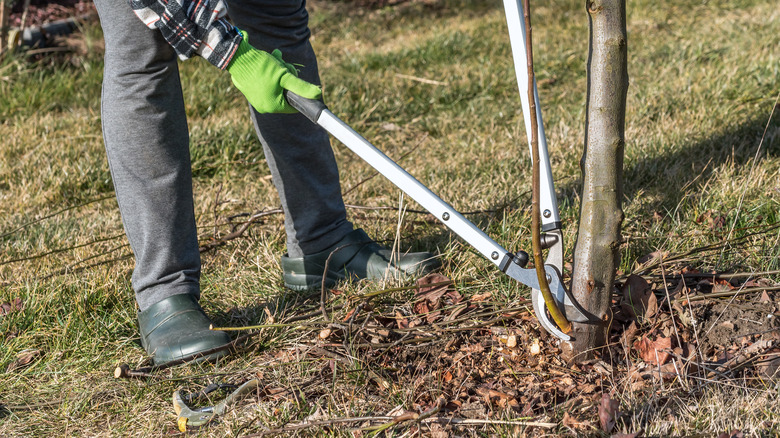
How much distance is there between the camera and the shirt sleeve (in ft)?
5.23

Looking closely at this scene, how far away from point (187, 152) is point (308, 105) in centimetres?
48

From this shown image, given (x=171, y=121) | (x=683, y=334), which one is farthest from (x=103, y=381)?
(x=683, y=334)

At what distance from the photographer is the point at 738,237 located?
2.01 m

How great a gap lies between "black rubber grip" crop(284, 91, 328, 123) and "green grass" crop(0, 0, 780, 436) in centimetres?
64

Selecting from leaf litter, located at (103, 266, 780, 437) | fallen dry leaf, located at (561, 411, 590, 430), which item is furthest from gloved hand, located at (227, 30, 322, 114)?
fallen dry leaf, located at (561, 411, 590, 430)

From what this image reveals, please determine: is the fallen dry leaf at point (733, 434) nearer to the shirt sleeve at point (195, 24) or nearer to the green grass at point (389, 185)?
the green grass at point (389, 185)

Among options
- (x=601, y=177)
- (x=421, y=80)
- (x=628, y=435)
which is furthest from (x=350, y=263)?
(x=421, y=80)

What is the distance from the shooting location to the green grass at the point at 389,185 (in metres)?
1.73

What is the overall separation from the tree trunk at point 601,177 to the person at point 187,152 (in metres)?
0.62

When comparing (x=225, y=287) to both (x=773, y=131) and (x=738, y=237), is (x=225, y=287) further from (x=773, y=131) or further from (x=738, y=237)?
(x=773, y=131)

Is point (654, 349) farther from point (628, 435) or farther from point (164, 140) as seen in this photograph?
point (164, 140)

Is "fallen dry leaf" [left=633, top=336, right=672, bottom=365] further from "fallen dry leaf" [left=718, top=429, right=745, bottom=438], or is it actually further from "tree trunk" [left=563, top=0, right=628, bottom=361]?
"fallen dry leaf" [left=718, top=429, right=745, bottom=438]

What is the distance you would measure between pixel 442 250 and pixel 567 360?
74 cm

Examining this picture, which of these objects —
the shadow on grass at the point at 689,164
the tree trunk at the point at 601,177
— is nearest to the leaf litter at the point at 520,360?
the tree trunk at the point at 601,177
